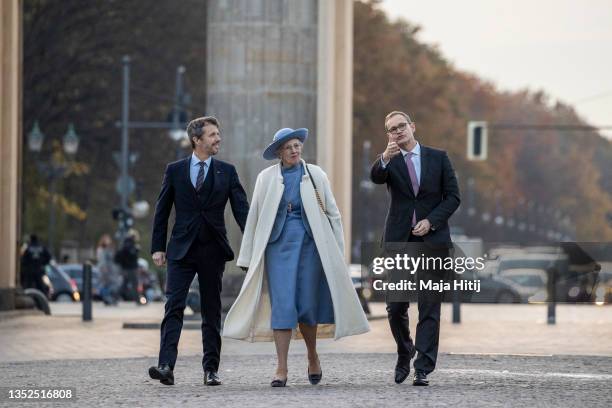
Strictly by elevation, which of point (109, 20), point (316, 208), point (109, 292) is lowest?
point (109, 292)

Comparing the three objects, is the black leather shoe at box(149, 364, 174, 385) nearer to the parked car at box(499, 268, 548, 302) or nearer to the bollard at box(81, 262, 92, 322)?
the parked car at box(499, 268, 548, 302)

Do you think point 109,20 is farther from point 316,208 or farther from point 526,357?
point 316,208

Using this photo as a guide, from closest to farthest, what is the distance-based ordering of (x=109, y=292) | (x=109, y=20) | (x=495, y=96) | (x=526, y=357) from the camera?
(x=526, y=357) < (x=109, y=292) < (x=109, y=20) < (x=495, y=96)

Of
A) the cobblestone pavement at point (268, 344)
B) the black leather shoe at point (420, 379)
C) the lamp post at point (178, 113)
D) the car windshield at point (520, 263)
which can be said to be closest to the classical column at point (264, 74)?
the cobblestone pavement at point (268, 344)

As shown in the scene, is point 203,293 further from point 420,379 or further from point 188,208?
point 420,379

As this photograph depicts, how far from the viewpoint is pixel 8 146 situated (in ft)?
81.4

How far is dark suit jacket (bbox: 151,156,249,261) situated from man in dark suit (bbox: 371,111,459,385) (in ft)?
3.31

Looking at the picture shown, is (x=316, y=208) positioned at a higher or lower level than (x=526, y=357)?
higher

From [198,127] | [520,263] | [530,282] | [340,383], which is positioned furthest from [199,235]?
[520,263]

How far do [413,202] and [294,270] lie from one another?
3.02 ft

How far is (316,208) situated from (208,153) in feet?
3.04

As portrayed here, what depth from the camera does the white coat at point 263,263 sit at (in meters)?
11.7

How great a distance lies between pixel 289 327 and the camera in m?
11.6

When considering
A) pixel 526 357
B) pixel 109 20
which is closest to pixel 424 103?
pixel 109 20
